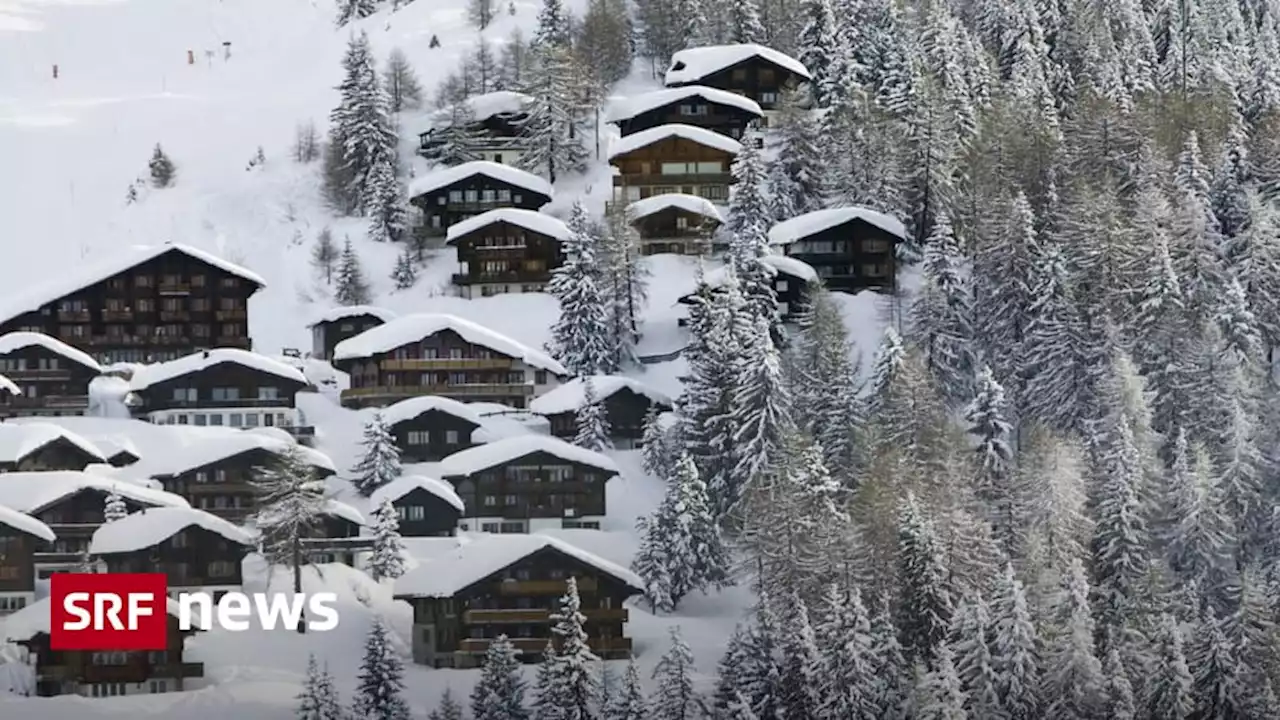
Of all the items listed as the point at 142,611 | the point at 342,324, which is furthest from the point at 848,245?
the point at 142,611

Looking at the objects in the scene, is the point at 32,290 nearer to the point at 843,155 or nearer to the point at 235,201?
the point at 235,201

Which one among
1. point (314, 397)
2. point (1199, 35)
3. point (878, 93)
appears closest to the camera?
point (314, 397)

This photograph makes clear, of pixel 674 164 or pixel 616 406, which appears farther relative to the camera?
pixel 674 164

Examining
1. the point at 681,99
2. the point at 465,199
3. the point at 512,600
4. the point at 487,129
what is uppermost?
the point at 681,99

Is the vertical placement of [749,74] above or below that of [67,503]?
above

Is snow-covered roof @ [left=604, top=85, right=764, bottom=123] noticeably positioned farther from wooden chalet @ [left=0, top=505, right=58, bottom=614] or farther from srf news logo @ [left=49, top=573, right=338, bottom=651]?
wooden chalet @ [left=0, top=505, right=58, bottom=614]

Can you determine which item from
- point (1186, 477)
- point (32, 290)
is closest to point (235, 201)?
point (32, 290)

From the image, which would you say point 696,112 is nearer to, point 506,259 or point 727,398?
point 506,259
